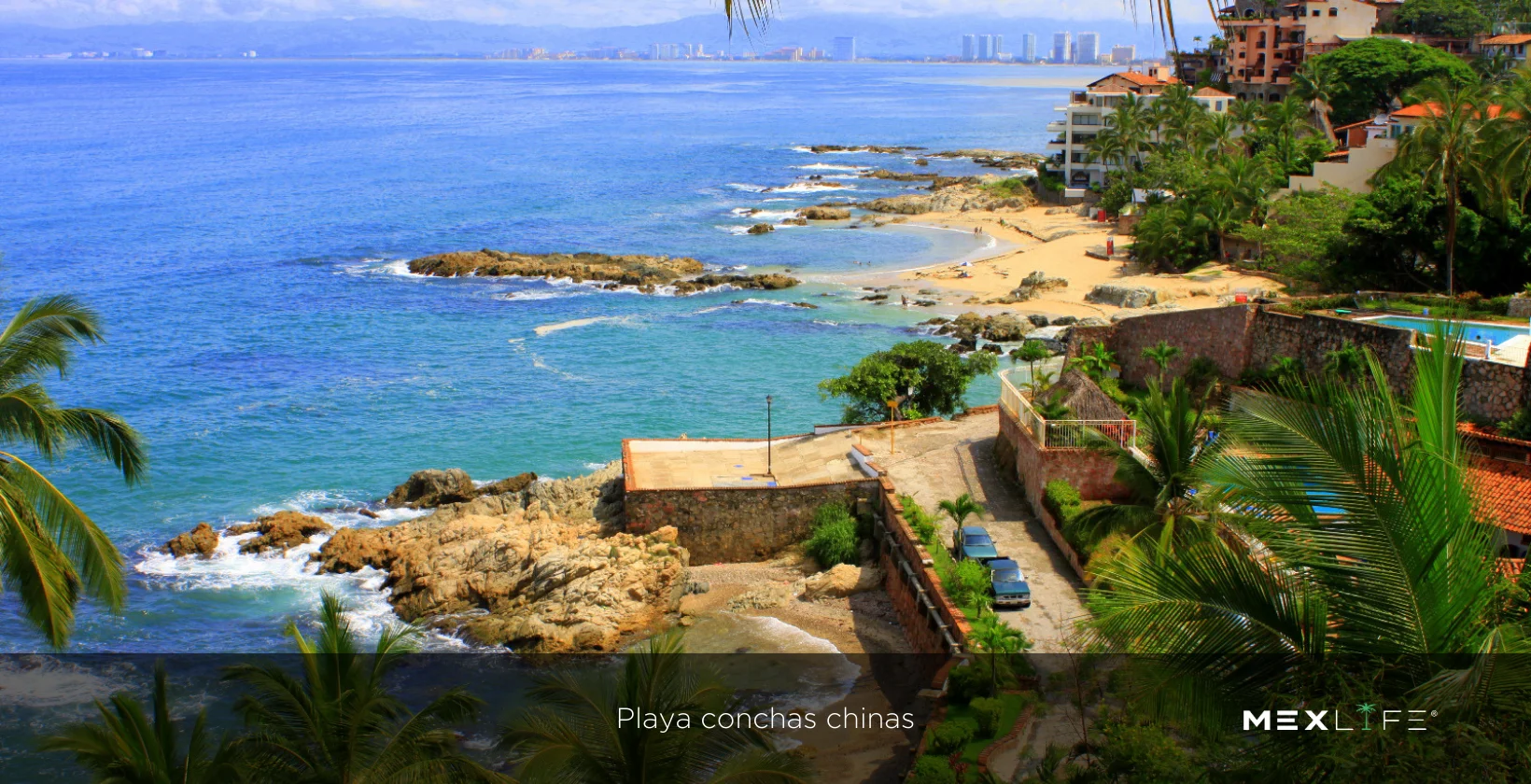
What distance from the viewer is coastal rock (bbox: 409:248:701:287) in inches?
2512

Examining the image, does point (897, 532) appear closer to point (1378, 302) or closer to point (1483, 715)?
point (1378, 302)

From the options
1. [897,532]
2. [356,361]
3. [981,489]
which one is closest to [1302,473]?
[897,532]

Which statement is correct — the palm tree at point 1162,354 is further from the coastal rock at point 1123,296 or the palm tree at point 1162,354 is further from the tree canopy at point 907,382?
the coastal rock at point 1123,296

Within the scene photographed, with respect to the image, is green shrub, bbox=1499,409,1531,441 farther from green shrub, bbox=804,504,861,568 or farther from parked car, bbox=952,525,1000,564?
green shrub, bbox=804,504,861,568

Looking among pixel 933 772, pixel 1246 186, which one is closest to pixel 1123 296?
pixel 1246 186

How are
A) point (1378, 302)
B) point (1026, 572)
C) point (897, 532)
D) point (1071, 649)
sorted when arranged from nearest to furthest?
point (1071, 649) → point (1026, 572) → point (897, 532) → point (1378, 302)

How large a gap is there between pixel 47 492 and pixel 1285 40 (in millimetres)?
90752

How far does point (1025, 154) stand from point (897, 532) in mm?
99556

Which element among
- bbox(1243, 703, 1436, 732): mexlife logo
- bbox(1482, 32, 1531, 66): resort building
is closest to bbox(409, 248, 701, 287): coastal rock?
bbox(1482, 32, 1531, 66): resort building

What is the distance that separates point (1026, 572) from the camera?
872 inches

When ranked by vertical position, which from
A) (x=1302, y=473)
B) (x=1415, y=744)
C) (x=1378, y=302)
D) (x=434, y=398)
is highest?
(x=1302, y=473)

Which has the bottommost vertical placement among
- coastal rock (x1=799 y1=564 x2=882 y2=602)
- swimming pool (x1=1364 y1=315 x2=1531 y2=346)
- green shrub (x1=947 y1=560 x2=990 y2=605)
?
coastal rock (x1=799 y1=564 x2=882 y2=602)

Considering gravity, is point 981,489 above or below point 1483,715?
below

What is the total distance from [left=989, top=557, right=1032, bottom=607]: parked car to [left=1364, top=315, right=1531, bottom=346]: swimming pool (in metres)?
11.4
